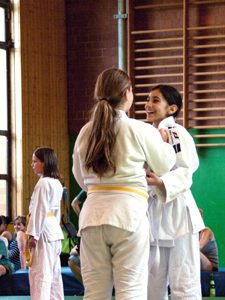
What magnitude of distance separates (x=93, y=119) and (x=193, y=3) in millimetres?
6682

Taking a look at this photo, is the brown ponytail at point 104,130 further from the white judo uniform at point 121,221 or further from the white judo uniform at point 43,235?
the white judo uniform at point 43,235

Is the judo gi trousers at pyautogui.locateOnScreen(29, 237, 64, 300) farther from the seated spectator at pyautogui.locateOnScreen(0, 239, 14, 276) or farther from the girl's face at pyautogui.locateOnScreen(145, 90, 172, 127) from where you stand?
the girl's face at pyautogui.locateOnScreen(145, 90, 172, 127)

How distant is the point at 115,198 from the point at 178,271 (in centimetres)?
77

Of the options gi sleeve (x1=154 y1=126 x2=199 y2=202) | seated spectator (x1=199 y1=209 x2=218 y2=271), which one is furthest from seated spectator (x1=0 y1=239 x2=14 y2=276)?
gi sleeve (x1=154 y1=126 x2=199 y2=202)

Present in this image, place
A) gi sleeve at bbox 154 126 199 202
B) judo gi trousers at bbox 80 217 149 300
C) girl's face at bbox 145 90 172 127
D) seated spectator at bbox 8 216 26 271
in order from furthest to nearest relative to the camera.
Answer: seated spectator at bbox 8 216 26 271 < girl's face at bbox 145 90 172 127 < gi sleeve at bbox 154 126 199 202 < judo gi trousers at bbox 80 217 149 300

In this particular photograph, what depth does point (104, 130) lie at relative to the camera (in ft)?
10.5

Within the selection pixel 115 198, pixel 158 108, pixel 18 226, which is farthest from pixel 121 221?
pixel 18 226

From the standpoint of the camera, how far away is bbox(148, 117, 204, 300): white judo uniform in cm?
378

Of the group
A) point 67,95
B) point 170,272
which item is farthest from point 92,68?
point 170,272

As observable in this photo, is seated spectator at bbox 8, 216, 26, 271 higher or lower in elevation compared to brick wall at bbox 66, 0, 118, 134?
lower

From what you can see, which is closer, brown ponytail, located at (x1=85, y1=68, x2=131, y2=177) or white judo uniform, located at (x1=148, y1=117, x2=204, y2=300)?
brown ponytail, located at (x1=85, y1=68, x2=131, y2=177)

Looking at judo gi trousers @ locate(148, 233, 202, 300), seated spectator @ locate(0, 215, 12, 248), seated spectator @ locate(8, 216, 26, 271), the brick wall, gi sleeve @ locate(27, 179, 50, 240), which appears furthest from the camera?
the brick wall

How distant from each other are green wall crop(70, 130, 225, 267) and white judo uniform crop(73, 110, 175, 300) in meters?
6.16

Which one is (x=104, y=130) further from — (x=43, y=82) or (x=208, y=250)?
(x=43, y=82)
